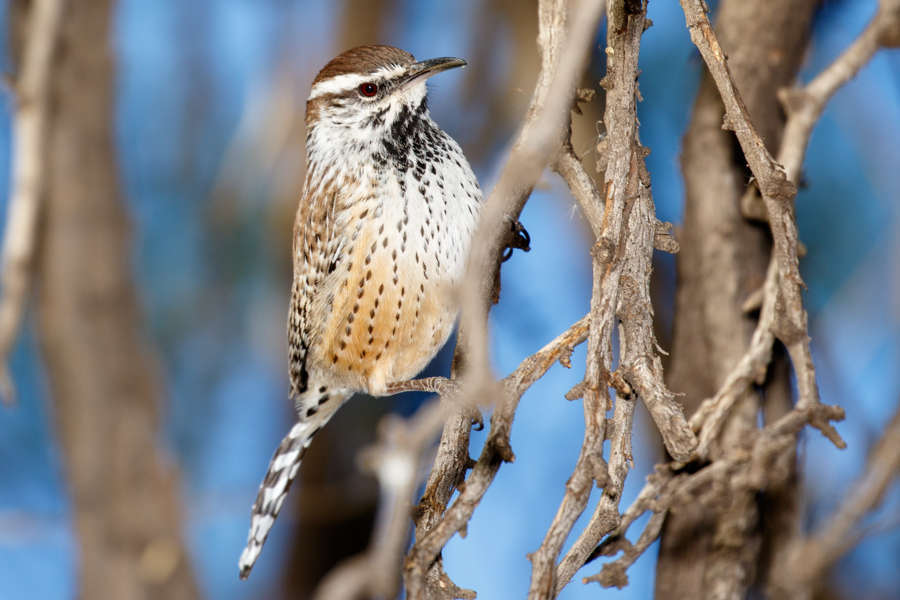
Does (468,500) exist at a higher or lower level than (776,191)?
lower

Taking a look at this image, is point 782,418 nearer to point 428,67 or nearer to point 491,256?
point 491,256

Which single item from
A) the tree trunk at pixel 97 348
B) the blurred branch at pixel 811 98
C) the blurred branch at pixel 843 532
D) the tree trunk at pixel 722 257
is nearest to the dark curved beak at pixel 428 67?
the tree trunk at pixel 722 257

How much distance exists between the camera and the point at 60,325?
130 inches

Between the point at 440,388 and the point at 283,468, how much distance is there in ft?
3.16

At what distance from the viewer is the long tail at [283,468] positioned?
100 inches

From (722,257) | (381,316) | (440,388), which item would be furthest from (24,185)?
(722,257)

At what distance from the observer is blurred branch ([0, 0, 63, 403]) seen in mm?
2242

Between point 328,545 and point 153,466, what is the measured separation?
1.23 meters

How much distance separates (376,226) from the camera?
2049mm

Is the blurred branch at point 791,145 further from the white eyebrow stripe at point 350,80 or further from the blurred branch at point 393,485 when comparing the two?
the white eyebrow stripe at point 350,80

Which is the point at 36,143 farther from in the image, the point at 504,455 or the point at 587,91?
the point at 504,455

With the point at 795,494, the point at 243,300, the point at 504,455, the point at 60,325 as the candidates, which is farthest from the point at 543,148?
the point at 243,300

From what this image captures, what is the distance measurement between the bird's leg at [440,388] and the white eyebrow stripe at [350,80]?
81 cm

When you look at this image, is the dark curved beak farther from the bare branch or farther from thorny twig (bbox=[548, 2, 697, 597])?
the bare branch
